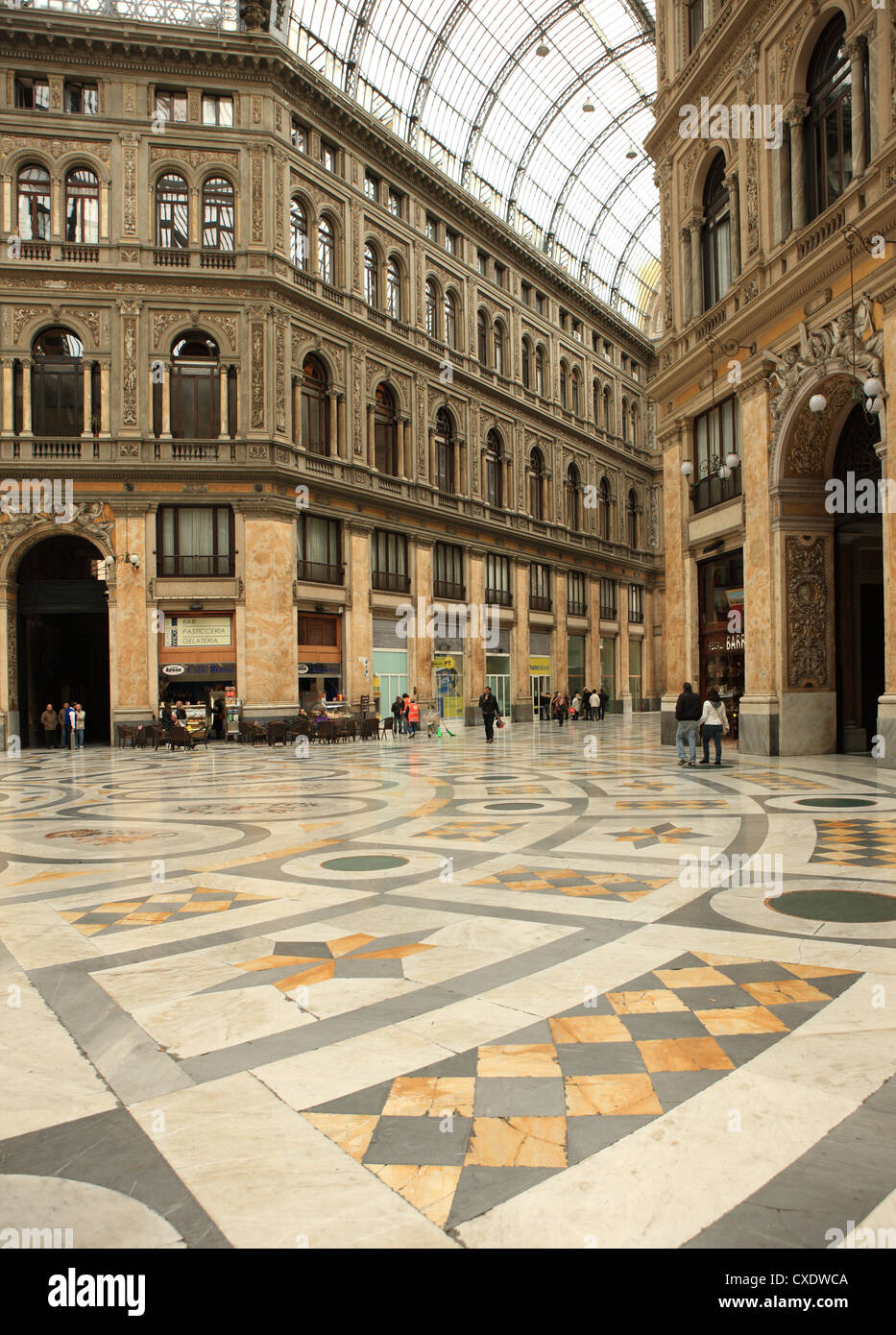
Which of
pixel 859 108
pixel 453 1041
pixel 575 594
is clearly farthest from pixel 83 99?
pixel 453 1041

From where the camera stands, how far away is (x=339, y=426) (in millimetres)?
33281

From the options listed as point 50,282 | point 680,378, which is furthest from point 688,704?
point 50,282

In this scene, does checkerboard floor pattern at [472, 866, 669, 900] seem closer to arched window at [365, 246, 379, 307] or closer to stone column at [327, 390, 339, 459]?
stone column at [327, 390, 339, 459]

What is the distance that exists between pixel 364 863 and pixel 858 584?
605 inches

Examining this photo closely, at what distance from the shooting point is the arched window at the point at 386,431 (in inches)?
1409

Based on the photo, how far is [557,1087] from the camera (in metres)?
3.20

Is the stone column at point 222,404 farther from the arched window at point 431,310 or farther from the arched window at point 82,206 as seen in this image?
the arched window at point 431,310

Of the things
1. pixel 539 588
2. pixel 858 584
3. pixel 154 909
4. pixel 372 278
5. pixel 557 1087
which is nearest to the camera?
pixel 557 1087

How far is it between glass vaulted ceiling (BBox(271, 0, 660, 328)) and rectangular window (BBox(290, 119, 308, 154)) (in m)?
2.40

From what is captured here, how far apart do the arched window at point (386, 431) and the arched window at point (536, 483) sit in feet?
36.2

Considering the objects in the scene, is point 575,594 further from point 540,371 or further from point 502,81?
point 502,81

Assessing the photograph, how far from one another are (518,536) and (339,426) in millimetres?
12974
